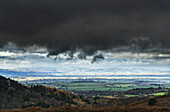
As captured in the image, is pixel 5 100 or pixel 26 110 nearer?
pixel 26 110

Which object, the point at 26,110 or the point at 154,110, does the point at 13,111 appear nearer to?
the point at 26,110

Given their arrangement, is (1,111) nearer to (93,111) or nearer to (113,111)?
(93,111)

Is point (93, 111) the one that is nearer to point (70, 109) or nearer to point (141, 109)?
point (70, 109)

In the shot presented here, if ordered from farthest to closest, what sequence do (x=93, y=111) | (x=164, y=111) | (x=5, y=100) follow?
(x=5, y=100) < (x=93, y=111) < (x=164, y=111)

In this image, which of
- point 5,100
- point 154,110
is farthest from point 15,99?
point 154,110

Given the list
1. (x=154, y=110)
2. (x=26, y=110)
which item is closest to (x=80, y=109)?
(x=26, y=110)

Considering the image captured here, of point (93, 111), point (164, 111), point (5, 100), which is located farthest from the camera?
point (5, 100)

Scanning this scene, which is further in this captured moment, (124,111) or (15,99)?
(15,99)
